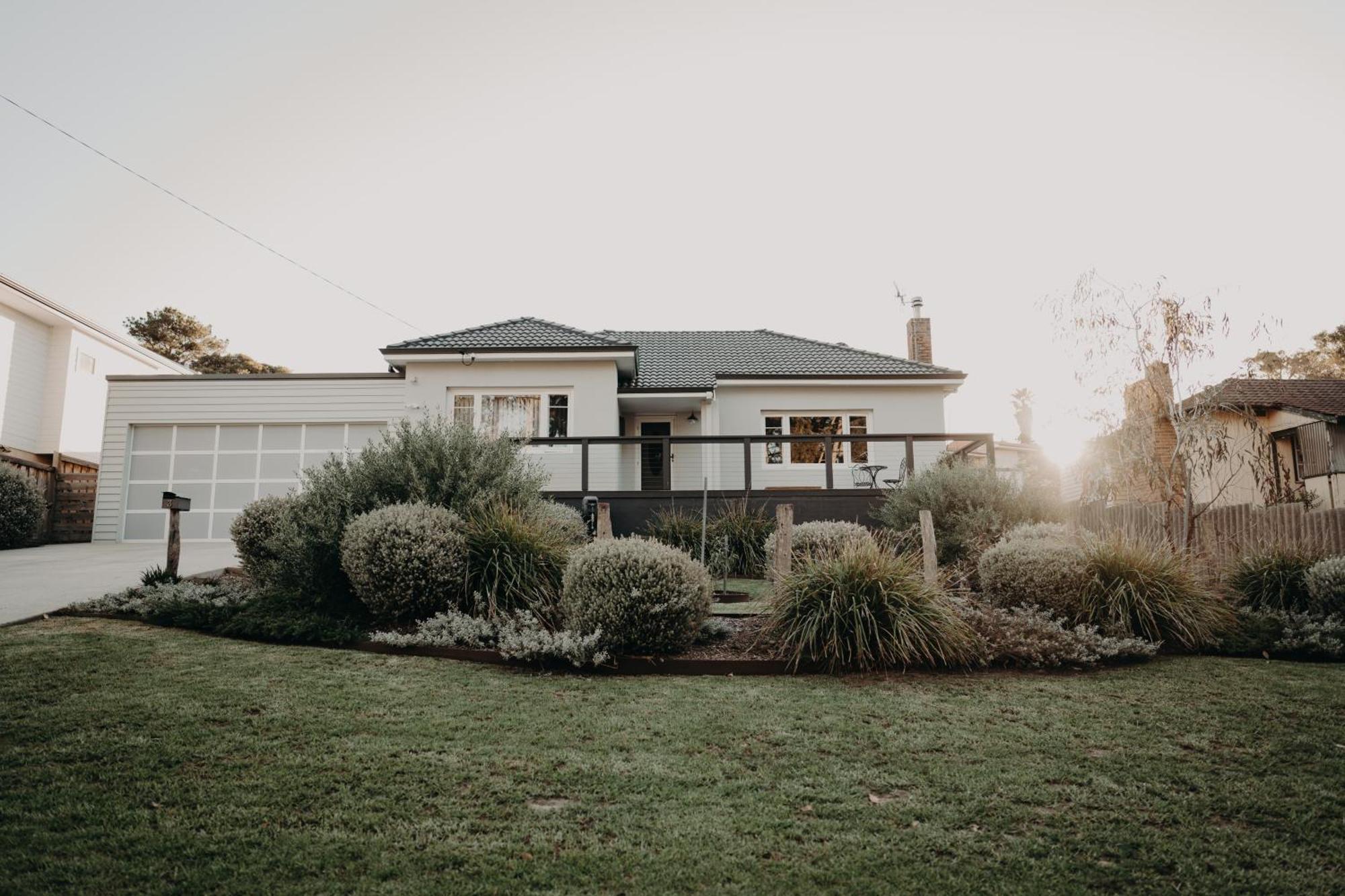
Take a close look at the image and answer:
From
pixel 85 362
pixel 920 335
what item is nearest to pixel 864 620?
pixel 920 335

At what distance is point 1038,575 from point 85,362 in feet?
78.2

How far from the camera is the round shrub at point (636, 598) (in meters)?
5.68

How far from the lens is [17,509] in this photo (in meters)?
13.8

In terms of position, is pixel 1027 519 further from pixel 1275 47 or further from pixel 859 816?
pixel 859 816

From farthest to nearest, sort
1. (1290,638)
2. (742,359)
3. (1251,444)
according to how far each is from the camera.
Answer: (742,359), (1251,444), (1290,638)

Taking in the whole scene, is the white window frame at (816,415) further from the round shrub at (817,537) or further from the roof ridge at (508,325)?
the round shrub at (817,537)

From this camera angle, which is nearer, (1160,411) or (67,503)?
(1160,411)

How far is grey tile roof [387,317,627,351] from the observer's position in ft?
49.3

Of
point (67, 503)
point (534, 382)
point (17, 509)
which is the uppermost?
point (534, 382)

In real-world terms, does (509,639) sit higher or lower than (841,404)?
lower

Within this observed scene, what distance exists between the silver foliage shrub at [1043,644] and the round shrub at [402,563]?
460 cm

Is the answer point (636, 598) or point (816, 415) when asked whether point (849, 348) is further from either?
point (636, 598)

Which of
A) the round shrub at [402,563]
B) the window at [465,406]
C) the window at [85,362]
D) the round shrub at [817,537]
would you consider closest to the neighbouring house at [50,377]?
the window at [85,362]

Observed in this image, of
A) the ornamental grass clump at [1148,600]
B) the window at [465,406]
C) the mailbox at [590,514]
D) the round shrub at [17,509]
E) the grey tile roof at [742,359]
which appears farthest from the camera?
the grey tile roof at [742,359]
